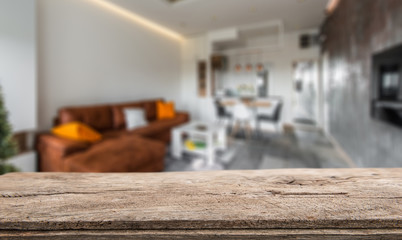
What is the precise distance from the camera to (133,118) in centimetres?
353

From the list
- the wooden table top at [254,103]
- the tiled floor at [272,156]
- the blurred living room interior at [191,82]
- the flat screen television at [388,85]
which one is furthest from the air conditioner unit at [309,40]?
the flat screen television at [388,85]

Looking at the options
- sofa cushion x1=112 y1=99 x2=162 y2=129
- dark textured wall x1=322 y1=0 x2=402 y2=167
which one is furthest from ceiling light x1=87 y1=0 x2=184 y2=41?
dark textured wall x1=322 y1=0 x2=402 y2=167

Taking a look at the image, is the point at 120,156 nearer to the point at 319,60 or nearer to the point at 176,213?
the point at 176,213

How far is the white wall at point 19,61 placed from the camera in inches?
82.1

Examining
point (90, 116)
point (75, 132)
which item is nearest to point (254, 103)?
point (90, 116)

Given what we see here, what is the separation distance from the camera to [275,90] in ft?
19.2

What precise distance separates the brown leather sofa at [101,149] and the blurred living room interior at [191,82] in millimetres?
17

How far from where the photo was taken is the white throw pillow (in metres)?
3.50

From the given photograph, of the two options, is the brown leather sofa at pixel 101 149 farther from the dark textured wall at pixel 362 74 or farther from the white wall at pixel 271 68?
the white wall at pixel 271 68

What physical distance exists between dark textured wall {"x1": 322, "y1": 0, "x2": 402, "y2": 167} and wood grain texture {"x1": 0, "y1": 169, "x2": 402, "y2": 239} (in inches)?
73.4

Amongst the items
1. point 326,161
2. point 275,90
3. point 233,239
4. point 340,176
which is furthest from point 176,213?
point 275,90

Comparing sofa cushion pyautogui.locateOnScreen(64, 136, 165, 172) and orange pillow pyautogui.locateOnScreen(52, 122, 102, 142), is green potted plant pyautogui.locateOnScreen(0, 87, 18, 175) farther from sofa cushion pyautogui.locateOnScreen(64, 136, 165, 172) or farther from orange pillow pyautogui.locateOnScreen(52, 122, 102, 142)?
orange pillow pyautogui.locateOnScreen(52, 122, 102, 142)

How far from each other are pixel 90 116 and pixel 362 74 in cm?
398

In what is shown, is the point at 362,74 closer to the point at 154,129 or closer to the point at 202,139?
the point at 202,139
